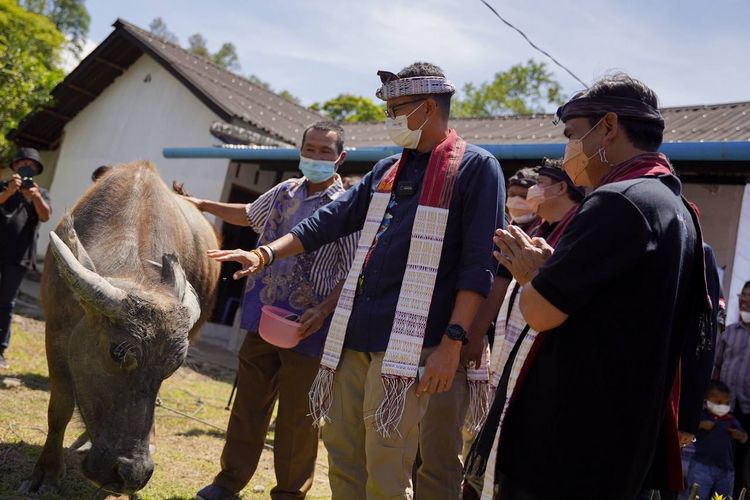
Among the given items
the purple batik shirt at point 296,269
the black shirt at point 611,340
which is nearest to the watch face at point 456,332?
the black shirt at point 611,340

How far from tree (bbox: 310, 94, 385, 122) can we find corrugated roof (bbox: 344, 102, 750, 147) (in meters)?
14.5

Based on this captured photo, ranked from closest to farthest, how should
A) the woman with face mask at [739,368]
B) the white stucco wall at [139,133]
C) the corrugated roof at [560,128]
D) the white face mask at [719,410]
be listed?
1. the white face mask at [719,410]
2. the woman with face mask at [739,368]
3. the corrugated roof at [560,128]
4. the white stucco wall at [139,133]

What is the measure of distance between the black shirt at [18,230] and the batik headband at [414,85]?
5549mm

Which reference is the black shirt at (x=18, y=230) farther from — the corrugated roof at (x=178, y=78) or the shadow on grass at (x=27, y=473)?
the corrugated roof at (x=178, y=78)

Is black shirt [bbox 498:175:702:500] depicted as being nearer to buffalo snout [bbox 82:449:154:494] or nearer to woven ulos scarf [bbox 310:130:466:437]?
woven ulos scarf [bbox 310:130:466:437]

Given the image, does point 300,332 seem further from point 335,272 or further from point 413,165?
point 413,165

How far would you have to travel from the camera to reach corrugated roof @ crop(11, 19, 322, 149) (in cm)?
1561

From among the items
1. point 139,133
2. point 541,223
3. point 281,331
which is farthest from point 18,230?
point 139,133

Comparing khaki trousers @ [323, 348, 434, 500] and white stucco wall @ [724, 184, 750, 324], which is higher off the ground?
white stucco wall @ [724, 184, 750, 324]

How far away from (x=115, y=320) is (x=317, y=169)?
161 cm

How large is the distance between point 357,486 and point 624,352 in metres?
1.71

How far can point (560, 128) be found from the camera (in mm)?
11805

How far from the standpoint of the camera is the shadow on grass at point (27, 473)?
4.59 metres

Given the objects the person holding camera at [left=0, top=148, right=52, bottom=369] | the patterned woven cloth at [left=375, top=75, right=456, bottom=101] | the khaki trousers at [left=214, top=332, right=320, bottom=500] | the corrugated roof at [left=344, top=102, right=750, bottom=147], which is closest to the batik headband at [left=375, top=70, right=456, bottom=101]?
the patterned woven cloth at [left=375, top=75, right=456, bottom=101]
